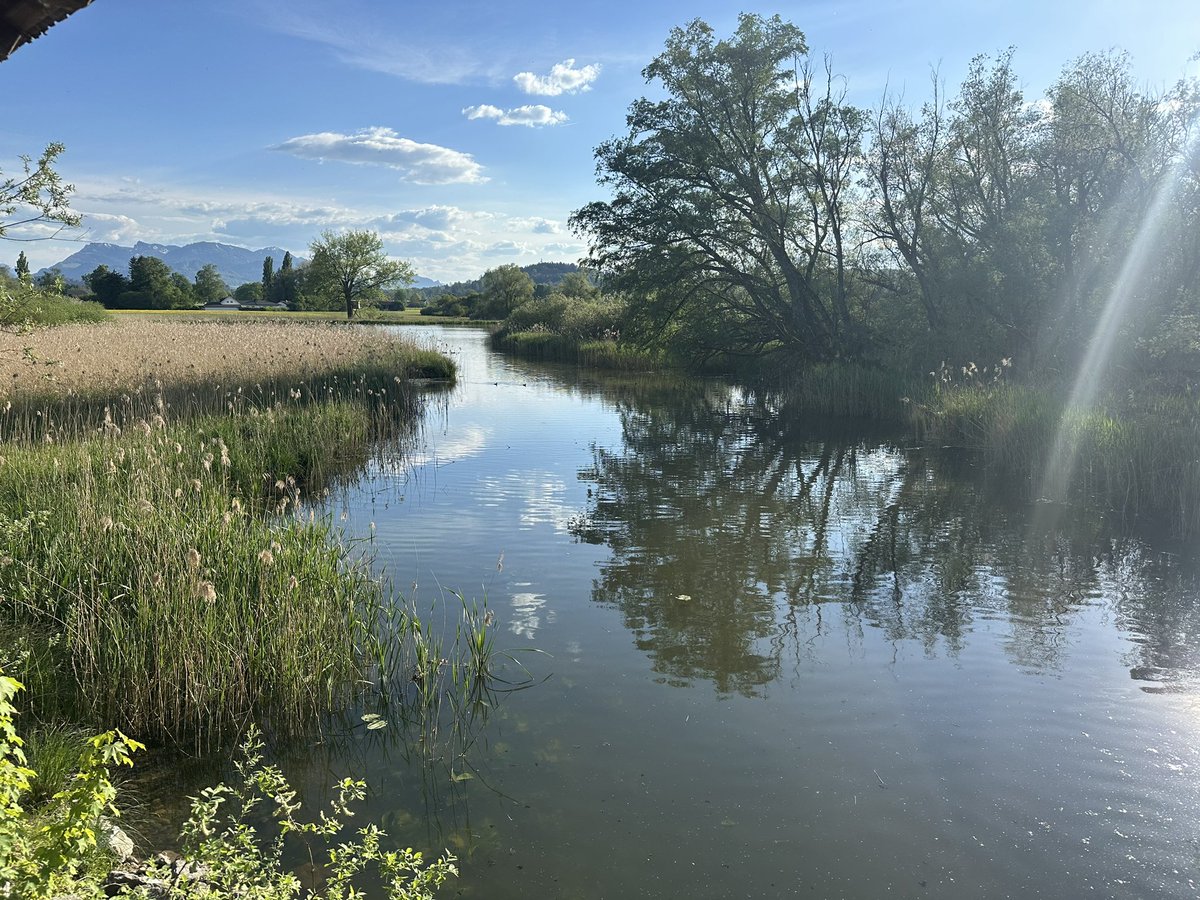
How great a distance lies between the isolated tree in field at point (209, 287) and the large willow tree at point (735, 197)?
117 metres

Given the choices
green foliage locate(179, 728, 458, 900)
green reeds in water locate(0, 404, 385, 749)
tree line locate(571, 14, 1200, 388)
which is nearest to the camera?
green foliage locate(179, 728, 458, 900)

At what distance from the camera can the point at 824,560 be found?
30.6ft

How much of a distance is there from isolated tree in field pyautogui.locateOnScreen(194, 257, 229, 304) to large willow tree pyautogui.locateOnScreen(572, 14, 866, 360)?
11661 cm

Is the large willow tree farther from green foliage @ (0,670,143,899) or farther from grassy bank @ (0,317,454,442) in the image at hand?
green foliage @ (0,670,143,899)

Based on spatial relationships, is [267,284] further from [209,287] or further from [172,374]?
[172,374]

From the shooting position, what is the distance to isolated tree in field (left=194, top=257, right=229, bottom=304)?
129375mm

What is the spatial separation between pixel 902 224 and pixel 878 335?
366cm

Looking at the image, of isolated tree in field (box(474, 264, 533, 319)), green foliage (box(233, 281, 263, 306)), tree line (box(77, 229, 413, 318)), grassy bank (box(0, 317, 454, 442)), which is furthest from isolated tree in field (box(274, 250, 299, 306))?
grassy bank (box(0, 317, 454, 442))

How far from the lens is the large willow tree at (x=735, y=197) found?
1037 inches

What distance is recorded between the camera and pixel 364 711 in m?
5.55

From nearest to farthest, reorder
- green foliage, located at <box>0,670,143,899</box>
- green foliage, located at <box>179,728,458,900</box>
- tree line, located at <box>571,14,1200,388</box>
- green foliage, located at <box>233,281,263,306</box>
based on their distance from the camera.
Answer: green foliage, located at <box>0,670,143,899</box> → green foliage, located at <box>179,728,458,900</box> → tree line, located at <box>571,14,1200,388</box> → green foliage, located at <box>233,281,263,306</box>

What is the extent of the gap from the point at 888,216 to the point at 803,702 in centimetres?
2329

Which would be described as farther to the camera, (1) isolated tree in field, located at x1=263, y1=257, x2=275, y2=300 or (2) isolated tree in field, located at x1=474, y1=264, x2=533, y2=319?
(1) isolated tree in field, located at x1=263, y1=257, x2=275, y2=300

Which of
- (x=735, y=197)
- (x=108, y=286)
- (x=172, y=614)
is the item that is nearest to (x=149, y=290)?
(x=108, y=286)
